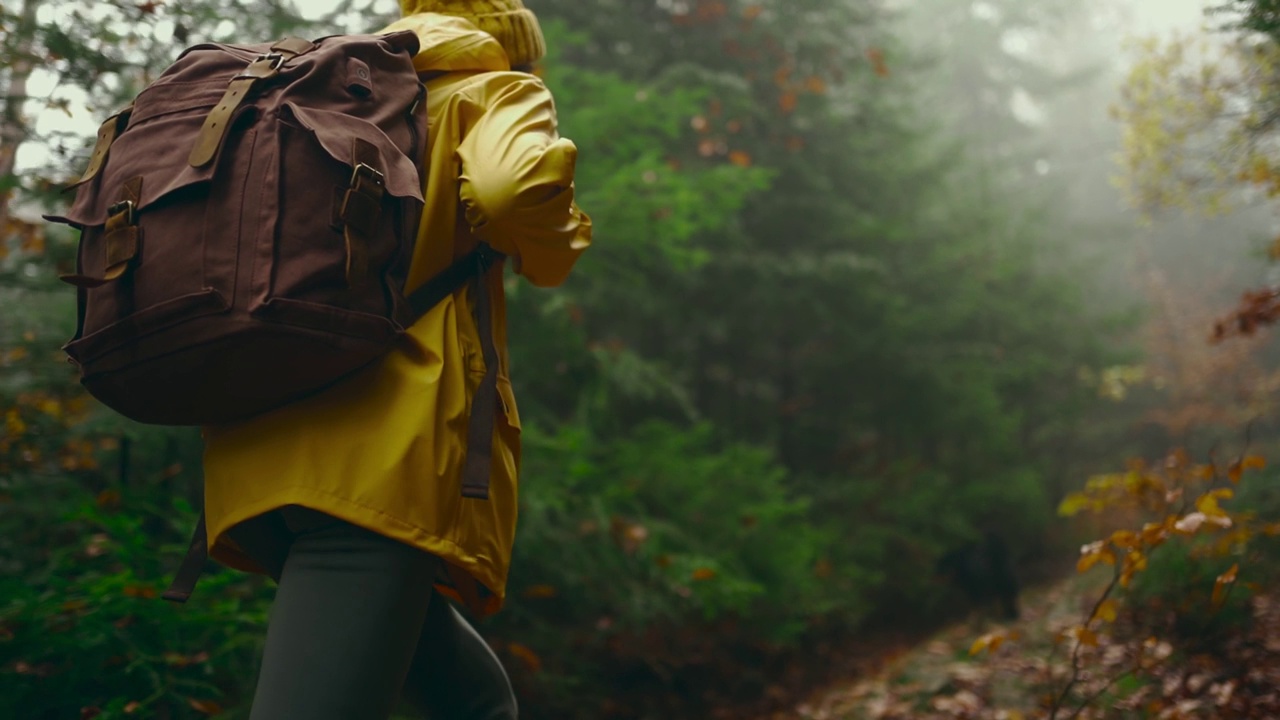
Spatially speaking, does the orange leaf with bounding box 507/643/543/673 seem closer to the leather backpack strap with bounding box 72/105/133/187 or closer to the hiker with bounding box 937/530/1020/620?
the leather backpack strap with bounding box 72/105/133/187

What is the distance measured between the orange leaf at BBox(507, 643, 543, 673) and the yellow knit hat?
3221 millimetres

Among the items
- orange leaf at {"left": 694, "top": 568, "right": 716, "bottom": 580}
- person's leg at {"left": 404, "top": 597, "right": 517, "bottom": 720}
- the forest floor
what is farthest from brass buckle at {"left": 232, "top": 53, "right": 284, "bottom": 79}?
orange leaf at {"left": 694, "top": 568, "right": 716, "bottom": 580}

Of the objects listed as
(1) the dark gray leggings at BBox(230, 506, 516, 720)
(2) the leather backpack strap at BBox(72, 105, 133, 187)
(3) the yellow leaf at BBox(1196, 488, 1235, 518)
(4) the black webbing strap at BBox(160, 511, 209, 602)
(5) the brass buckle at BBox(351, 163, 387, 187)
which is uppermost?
(5) the brass buckle at BBox(351, 163, 387, 187)

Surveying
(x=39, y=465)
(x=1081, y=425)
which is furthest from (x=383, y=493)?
(x=1081, y=425)

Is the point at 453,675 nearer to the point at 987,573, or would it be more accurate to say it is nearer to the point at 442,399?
the point at 442,399

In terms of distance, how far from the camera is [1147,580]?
5.71 meters

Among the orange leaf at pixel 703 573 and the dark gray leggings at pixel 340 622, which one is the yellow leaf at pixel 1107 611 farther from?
the dark gray leggings at pixel 340 622

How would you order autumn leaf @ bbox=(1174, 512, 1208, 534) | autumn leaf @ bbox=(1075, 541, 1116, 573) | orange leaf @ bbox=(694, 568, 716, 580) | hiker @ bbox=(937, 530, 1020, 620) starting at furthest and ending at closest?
hiker @ bbox=(937, 530, 1020, 620), orange leaf @ bbox=(694, 568, 716, 580), autumn leaf @ bbox=(1075, 541, 1116, 573), autumn leaf @ bbox=(1174, 512, 1208, 534)

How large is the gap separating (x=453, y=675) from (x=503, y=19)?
1334 millimetres

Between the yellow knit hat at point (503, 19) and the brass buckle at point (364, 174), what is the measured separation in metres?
0.57

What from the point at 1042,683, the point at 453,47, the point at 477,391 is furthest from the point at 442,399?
the point at 1042,683

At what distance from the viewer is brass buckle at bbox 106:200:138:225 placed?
1.50 metres

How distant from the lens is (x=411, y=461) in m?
1.55

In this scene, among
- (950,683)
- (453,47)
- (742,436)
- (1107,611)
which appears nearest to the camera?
(453,47)
